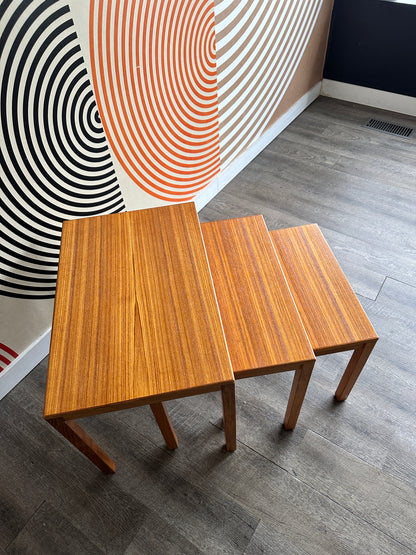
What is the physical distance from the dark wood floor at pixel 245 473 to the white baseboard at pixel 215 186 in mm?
54

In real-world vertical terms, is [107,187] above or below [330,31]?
below

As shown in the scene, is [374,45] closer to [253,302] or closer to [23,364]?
[253,302]

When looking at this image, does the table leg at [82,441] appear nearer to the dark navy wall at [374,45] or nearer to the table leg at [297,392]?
the table leg at [297,392]

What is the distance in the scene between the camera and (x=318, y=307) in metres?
1.38

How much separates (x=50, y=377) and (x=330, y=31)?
3190 mm

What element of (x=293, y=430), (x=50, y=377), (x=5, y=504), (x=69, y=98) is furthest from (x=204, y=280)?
(x=5, y=504)

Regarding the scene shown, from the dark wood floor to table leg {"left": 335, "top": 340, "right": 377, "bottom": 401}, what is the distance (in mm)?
69

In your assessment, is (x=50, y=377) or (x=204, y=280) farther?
(x=204, y=280)

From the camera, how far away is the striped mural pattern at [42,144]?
129cm

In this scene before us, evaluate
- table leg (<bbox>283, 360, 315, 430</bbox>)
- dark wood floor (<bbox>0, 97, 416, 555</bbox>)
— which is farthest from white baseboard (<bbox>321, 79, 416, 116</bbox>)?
table leg (<bbox>283, 360, 315, 430</bbox>)

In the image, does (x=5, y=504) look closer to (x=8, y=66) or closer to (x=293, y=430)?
(x=293, y=430)

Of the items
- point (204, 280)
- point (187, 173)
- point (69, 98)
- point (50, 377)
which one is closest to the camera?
point (50, 377)

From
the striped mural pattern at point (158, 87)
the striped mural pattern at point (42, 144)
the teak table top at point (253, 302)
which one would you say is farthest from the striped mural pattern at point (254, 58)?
the teak table top at point (253, 302)

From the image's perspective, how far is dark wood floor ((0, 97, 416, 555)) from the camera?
1347mm
